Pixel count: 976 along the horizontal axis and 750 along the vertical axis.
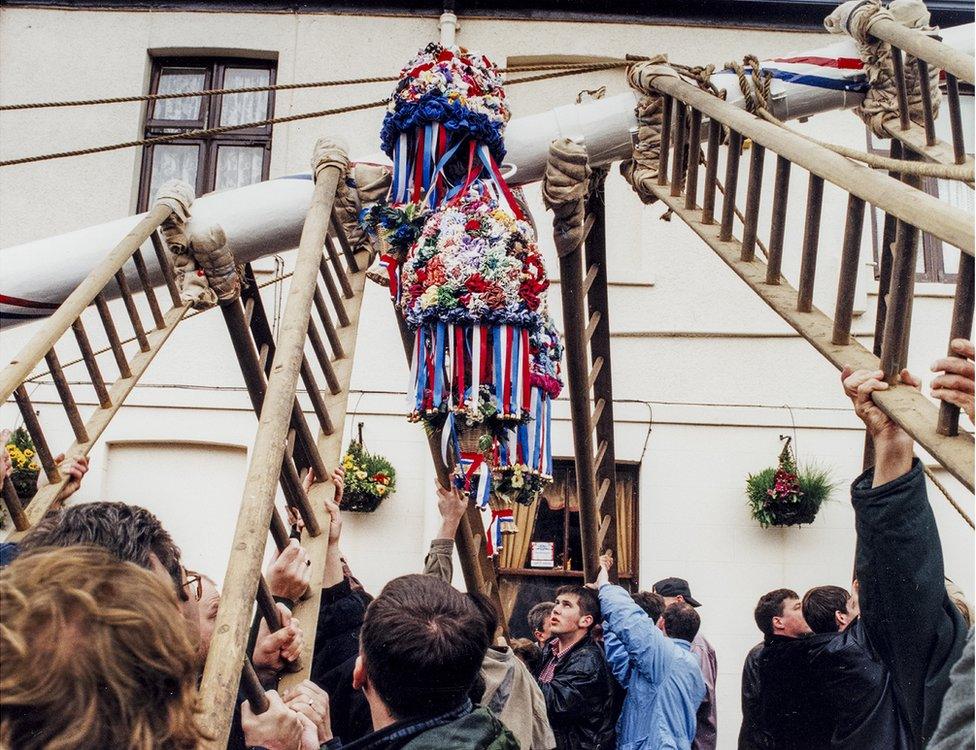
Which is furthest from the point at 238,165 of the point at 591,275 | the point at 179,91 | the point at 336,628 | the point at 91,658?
the point at 91,658

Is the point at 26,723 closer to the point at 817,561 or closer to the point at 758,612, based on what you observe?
the point at 758,612

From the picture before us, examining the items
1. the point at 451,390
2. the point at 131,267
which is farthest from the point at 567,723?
the point at 131,267

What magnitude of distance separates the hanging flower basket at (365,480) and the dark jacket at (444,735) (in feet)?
16.3

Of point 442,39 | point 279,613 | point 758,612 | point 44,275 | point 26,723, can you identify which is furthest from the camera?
point 442,39

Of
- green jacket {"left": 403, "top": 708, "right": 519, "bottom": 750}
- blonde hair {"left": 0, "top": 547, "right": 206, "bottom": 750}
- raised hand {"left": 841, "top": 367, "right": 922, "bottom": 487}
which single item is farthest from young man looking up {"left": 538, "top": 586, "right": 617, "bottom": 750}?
blonde hair {"left": 0, "top": 547, "right": 206, "bottom": 750}

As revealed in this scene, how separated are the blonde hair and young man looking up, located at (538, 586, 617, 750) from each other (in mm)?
2614

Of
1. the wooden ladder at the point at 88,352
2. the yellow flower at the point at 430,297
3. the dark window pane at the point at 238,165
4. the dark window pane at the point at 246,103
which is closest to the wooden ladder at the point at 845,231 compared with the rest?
the yellow flower at the point at 430,297

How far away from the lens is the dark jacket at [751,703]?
169 inches

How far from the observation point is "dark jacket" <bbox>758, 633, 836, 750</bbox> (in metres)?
3.85

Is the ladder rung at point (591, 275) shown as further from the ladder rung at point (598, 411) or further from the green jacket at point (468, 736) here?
the green jacket at point (468, 736)

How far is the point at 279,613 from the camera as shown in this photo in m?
2.53

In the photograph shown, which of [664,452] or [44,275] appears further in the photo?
[664,452]

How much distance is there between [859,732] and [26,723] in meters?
3.25

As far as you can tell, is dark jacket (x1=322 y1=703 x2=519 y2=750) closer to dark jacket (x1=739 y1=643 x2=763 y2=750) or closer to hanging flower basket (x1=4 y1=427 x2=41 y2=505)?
dark jacket (x1=739 y1=643 x2=763 y2=750)
